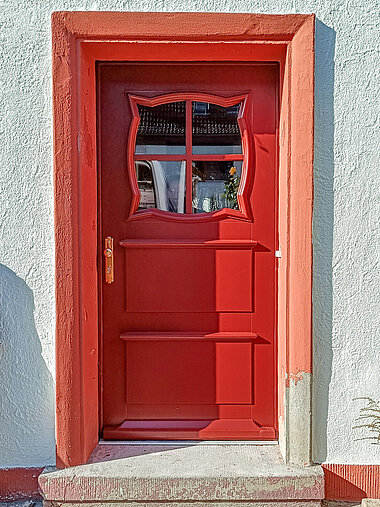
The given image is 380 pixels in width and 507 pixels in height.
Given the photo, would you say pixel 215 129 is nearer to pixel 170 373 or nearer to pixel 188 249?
pixel 188 249

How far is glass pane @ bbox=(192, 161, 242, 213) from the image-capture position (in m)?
3.19

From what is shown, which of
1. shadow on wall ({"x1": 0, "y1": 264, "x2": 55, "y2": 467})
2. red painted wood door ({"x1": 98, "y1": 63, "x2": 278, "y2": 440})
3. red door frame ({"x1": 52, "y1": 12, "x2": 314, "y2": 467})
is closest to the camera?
red door frame ({"x1": 52, "y1": 12, "x2": 314, "y2": 467})

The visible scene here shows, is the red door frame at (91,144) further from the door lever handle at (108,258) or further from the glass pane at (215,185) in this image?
the glass pane at (215,185)

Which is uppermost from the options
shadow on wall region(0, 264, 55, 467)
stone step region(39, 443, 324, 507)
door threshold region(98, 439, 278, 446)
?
shadow on wall region(0, 264, 55, 467)

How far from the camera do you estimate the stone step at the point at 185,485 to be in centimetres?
284

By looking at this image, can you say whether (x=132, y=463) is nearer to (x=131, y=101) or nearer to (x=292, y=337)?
(x=292, y=337)

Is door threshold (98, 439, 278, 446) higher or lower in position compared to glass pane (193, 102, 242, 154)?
lower

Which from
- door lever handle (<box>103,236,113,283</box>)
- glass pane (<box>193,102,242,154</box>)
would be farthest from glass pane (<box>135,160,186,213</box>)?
door lever handle (<box>103,236,113,283</box>)

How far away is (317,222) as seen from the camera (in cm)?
292

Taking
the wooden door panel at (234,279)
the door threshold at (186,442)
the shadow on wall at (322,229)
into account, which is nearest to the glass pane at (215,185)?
the wooden door panel at (234,279)

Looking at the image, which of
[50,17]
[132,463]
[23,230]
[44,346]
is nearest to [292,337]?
[132,463]

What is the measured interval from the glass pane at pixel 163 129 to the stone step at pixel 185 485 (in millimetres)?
1685

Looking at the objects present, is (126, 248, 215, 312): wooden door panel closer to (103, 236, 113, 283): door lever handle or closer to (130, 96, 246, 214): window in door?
(103, 236, 113, 283): door lever handle

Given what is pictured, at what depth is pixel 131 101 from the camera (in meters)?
3.15
